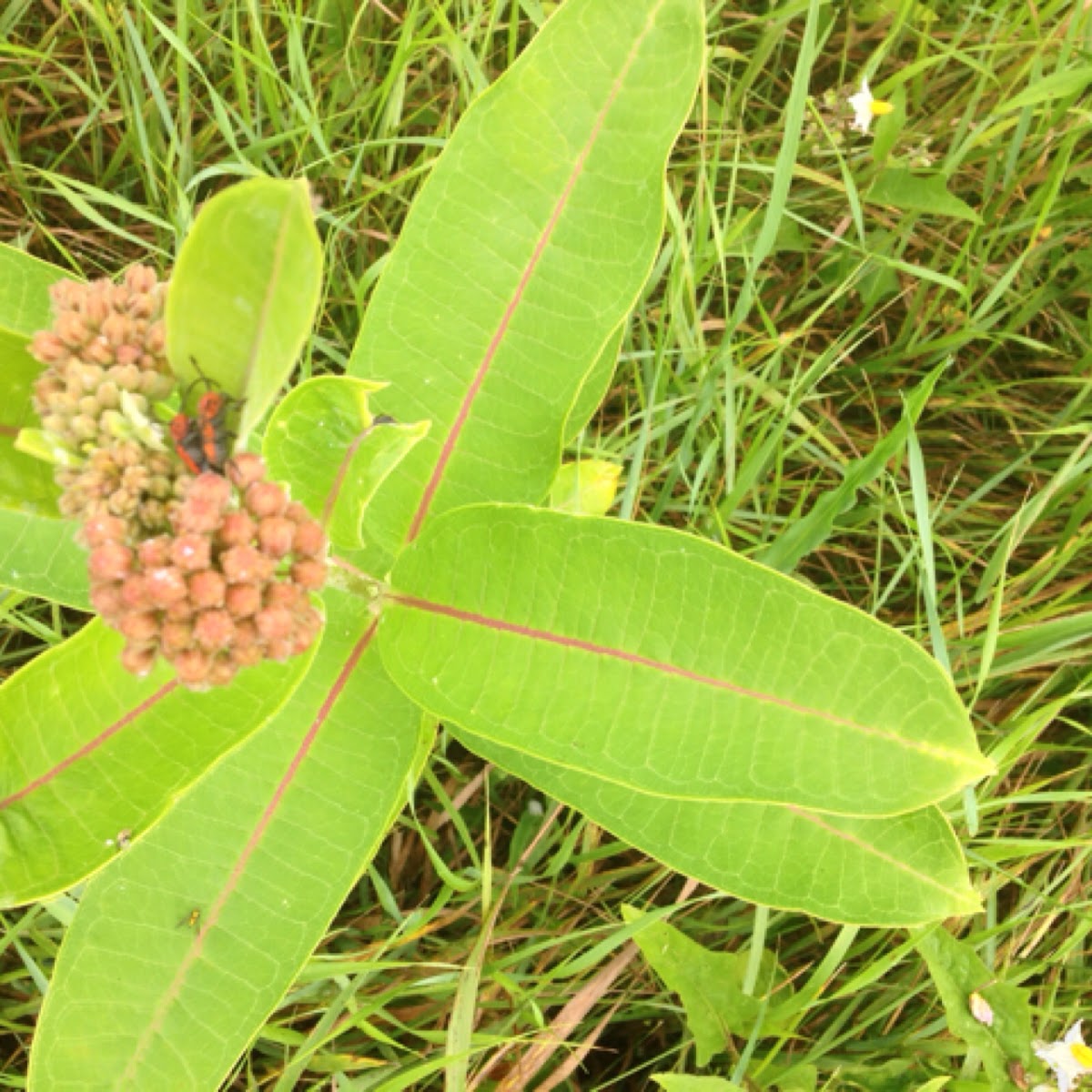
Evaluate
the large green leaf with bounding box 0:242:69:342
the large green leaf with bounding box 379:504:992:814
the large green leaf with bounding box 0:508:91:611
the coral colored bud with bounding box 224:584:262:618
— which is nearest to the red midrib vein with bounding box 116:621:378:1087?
the large green leaf with bounding box 379:504:992:814

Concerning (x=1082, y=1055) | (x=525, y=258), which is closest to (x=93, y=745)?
(x=525, y=258)

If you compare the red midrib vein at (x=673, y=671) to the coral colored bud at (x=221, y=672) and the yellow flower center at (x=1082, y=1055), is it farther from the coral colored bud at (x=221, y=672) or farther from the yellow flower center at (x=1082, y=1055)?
the yellow flower center at (x=1082, y=1055)

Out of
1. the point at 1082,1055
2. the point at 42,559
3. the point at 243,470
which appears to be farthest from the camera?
the point at 1082,1055

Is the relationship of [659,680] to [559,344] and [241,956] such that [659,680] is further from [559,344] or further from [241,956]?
[241,956]

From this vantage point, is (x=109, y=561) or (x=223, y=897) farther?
(x=223, y=897)

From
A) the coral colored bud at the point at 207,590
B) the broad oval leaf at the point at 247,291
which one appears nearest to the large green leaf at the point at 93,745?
the coral colored bud at the point at 207,590

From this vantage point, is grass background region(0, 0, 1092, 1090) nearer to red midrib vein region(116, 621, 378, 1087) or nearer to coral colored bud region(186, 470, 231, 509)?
red midrib vein region(116, 621, 378, 1087)

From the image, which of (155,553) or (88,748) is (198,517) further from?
(88,748)
